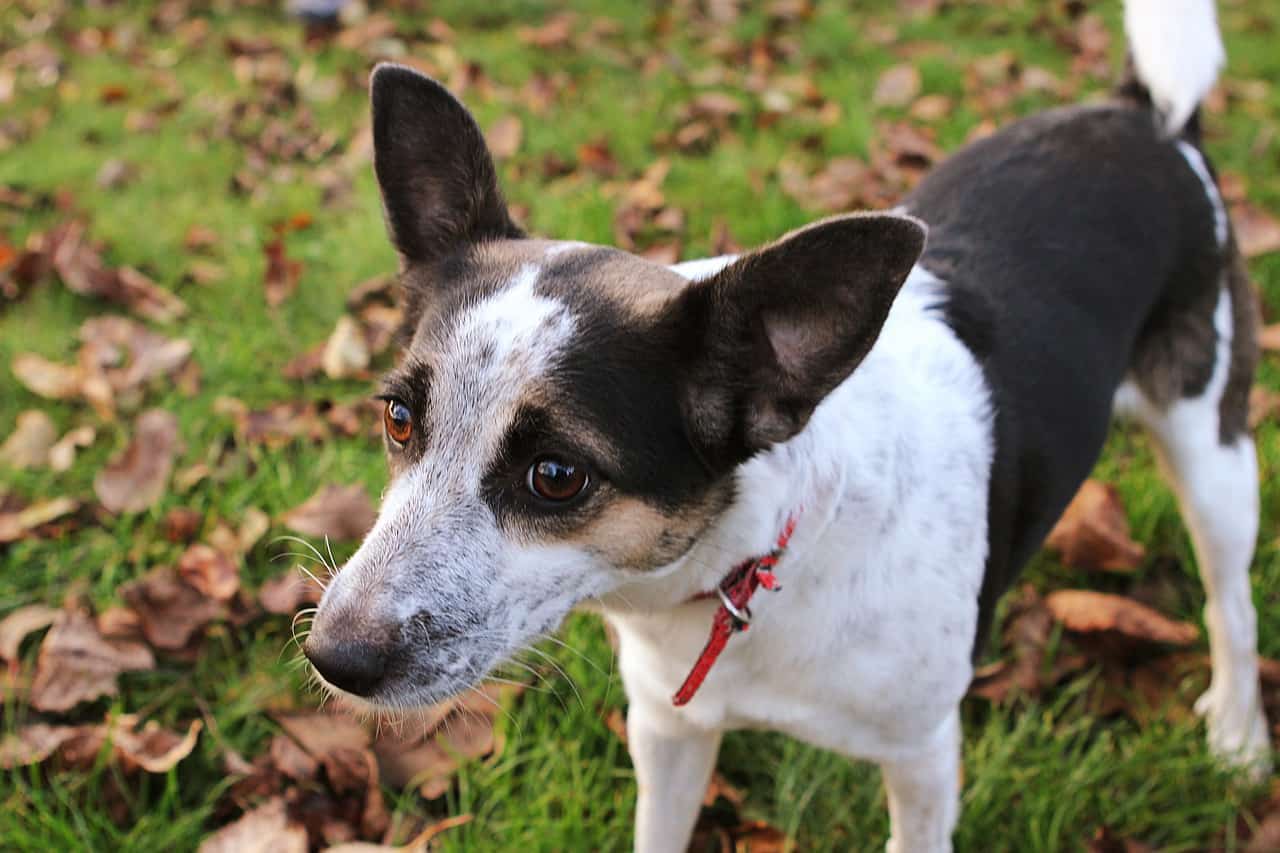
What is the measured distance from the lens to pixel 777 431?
A: 1.79 metres

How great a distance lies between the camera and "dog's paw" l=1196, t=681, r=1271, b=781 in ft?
9.00

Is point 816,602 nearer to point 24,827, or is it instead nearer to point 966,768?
point 966,768

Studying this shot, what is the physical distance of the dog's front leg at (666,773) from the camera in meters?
2.26

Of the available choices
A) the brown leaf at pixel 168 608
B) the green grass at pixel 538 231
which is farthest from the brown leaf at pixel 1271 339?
the brown leaf at pixel 168 608

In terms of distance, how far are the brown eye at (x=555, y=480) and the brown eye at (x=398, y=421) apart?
0.81ft

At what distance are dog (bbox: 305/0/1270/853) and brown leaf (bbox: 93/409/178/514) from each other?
153 centimetres

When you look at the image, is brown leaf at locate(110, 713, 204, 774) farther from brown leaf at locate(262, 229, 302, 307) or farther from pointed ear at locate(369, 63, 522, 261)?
brown leaf at locate(262, 229, 302, 307)

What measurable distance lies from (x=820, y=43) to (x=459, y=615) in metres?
5.15

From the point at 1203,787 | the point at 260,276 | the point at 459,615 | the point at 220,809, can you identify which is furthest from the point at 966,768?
the point at 260,276

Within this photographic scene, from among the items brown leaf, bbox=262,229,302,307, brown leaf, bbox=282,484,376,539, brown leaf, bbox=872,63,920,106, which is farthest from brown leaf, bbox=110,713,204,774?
brown leaf, bbox=872,63,920,106

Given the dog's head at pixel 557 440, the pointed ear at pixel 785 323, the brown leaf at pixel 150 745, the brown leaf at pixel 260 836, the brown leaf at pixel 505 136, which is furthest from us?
the brown leaf at pixel 505 136

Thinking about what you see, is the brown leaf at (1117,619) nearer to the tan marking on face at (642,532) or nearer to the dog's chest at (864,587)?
the dog's chest at (864,587)

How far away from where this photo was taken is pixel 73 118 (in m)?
5.66

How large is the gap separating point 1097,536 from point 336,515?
203cm
